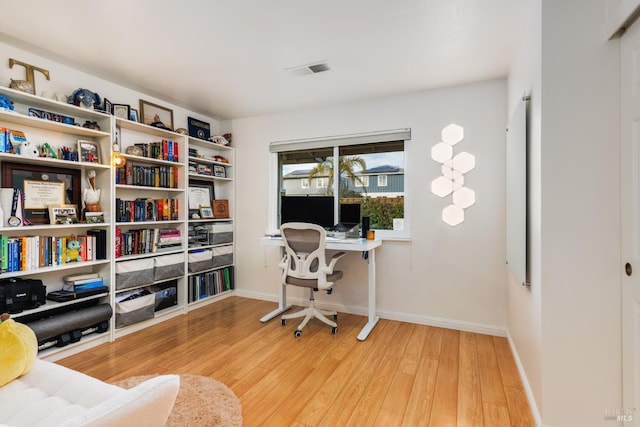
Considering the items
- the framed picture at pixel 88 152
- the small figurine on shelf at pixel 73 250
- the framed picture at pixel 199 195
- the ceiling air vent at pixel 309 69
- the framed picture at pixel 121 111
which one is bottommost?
the small figurine on shelf at pixel 73 250

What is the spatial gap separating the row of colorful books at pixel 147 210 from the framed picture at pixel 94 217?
0.13 m

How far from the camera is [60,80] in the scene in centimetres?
262

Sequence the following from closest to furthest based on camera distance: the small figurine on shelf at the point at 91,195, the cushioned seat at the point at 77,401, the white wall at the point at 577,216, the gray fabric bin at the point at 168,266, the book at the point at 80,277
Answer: the cushioned seat at the point at 77,401, the white wall at the point at 577,216, the book at the point at 80,277, the small figurine on shelf at the point at 91,195, the gray fabric bin at the point at 168,266

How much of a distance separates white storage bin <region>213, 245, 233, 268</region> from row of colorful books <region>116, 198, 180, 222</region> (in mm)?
697

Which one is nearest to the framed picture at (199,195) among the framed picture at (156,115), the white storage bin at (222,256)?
the white storage bin at (222,256)

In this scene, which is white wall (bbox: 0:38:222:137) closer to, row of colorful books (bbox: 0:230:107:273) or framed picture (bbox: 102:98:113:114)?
framed picture (bbox: 102:98:113:114)

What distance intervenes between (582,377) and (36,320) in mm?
3577

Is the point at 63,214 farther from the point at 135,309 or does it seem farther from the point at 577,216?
the point at 577,216

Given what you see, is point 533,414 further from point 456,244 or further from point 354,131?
point 354,131

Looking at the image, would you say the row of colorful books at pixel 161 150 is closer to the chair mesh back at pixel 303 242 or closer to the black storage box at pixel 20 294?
the black storage box at pixel 20 294

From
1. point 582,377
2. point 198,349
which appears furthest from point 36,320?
point 582,377

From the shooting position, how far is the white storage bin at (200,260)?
11.7 feet

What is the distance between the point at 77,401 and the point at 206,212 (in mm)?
2851

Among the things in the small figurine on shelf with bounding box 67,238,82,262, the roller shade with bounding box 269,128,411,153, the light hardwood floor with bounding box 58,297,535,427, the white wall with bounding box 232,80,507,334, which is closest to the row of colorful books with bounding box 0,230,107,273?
the small figurine on shelf with bounding box 67,238,82,262
